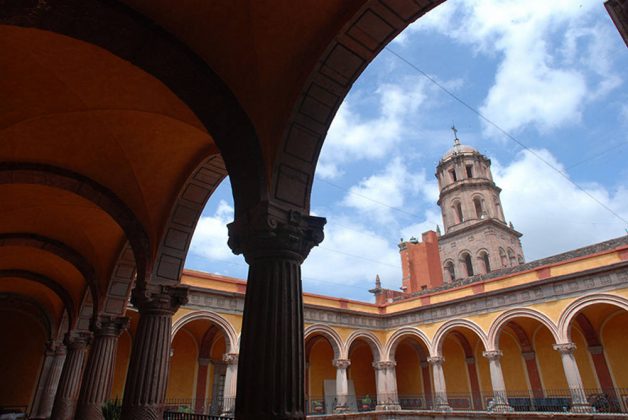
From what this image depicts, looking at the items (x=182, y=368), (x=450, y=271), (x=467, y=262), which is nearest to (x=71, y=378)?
(x=182, y=368)

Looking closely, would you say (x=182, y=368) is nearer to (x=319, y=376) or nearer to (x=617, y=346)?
(x=319, y=376)

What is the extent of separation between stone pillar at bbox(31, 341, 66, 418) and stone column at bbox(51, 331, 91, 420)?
324cm

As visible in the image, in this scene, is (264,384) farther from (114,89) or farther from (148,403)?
(114,89)

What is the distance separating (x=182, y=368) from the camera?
16.1 metres

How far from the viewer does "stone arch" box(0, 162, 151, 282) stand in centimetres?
621

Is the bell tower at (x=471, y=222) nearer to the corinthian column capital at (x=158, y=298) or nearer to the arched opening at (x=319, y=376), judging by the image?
the arched opening at (x=319, y=376)

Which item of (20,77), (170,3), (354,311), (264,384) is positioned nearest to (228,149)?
(170,3)

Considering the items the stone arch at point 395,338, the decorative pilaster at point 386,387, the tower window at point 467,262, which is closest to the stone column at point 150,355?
the decorative pilaster at point 386,387

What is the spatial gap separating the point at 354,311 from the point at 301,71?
1564 cm

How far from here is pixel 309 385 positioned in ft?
63.1

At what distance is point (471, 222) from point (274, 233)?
87.8 ft

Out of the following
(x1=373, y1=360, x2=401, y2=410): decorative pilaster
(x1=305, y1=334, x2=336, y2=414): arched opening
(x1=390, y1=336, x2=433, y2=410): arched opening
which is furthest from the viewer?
(x1=390, y1=336, x2=433, y2=410): arched opening

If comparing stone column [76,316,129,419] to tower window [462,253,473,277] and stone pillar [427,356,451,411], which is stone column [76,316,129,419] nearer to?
stone pillar [427,356,451,411]

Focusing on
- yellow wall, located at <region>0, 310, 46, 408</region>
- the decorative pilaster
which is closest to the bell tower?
the decorative pilaster
